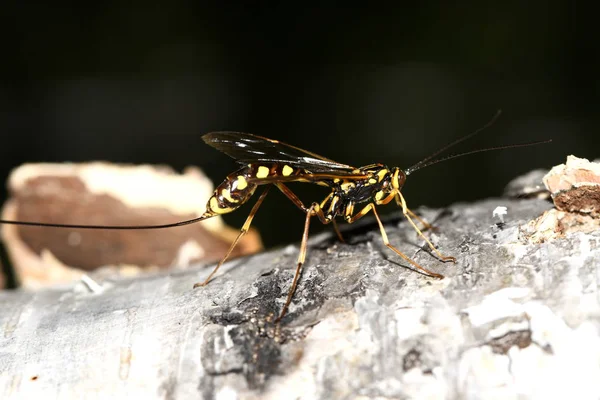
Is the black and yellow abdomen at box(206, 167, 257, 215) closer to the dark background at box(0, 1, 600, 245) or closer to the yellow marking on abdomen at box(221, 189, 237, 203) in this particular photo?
the yellow marking on abdomen at box(221, 189, 237, 203)

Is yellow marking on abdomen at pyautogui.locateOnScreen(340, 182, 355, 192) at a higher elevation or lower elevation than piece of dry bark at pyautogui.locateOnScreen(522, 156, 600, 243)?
higher

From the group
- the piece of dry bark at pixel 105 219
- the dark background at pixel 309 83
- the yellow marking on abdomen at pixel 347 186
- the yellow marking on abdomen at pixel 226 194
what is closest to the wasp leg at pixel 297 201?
the yellow marking on abdomen at pixel 347 186

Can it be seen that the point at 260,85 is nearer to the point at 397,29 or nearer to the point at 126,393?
the point at 397,29

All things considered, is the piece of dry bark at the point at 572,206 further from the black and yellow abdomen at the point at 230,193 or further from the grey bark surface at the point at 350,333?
the black and yellow abdomen at the point at 230,193

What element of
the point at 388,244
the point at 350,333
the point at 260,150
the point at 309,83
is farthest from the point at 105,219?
the point at 309,83

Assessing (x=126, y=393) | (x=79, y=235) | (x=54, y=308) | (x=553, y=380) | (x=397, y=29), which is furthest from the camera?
(x=397, y=29)

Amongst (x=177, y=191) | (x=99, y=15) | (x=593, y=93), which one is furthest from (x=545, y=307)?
(x=99, y=15)

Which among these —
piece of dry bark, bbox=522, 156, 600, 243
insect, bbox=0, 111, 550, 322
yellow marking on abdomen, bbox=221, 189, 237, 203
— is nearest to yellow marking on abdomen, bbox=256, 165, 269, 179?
insect, bbox=0, 111, 550, 322

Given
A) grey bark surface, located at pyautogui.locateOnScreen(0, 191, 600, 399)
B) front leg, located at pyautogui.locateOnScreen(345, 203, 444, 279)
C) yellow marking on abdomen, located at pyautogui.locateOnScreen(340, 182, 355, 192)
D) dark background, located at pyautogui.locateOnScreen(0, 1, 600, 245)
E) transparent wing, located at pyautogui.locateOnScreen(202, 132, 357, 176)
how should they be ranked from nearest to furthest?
grey bark surface, located at pyautogui.locateOnScreen(0, 191, 600, 399), front leg, located at pyautogui.locateOnScreen(345, 203, 444, 279), transparent wing, located at pyautogui.locateOnScreen(202, 132, 357, 176), yellow marking on abdomen, located at pyautogui.locateOnScreen(340, 182, 355, 192), dark background, located at pyautogui.locateOnScreen(0, 1, 600, 245)
